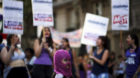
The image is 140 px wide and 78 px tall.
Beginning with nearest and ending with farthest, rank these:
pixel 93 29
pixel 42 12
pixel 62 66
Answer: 1. pixel 62 66
2. pixel 42 12
3. pixel 93 29

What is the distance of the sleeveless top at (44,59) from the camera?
706 centimetres

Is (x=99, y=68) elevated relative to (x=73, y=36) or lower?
lower

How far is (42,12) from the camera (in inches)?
295

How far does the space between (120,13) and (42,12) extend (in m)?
1.84

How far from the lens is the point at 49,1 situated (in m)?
7.56

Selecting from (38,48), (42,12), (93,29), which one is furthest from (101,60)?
(42,12)

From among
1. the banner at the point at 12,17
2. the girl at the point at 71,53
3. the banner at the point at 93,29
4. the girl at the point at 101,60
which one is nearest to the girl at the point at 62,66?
the banner at the point at 12,17

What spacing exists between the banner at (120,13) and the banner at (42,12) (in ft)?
4.95

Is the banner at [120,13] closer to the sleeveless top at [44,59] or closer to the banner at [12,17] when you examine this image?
the sleeveless top at [44,59]

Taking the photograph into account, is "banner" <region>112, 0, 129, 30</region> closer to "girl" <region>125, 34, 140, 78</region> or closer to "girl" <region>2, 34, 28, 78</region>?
"girl" <region>125, 34, 140, 78</region>

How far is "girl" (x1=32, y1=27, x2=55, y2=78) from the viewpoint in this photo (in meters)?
7.02

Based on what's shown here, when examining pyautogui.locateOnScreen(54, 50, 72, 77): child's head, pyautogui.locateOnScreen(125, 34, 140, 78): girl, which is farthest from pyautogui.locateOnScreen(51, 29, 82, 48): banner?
pyautogui.locateOnScreen(54, 50, 72, 77): child's head

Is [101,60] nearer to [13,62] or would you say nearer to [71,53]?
[71,53]

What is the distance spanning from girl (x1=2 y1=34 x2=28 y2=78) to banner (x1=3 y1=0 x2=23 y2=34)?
62 cm
